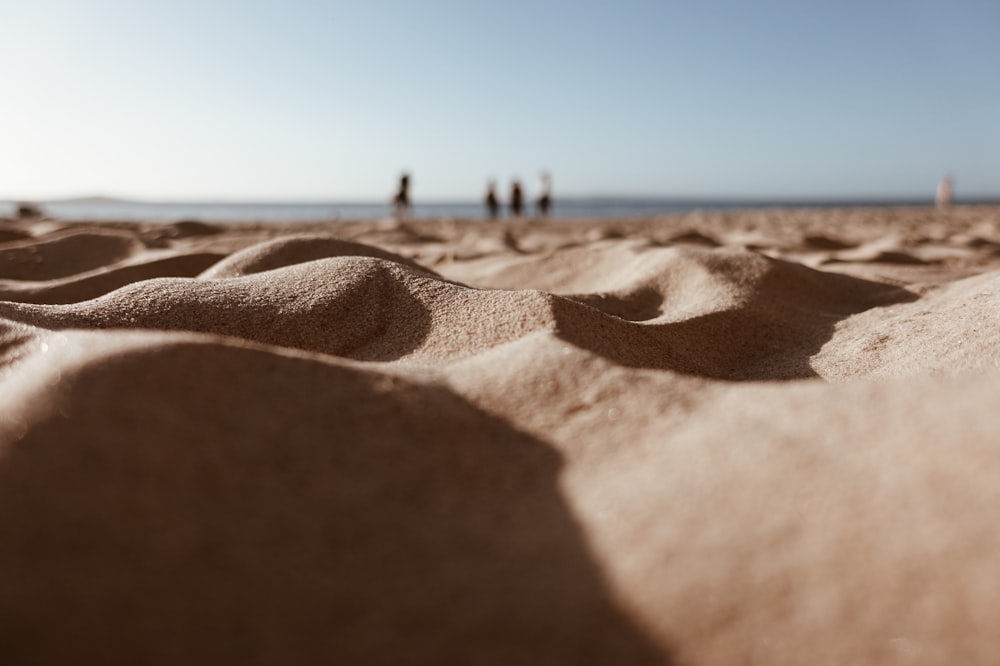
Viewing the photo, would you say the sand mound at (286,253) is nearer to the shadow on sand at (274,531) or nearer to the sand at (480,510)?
the sand at (480,510)

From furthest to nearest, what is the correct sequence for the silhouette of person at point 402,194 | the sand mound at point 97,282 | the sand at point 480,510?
the silhouette of person at point 402,194 < the sand mound at point 97,282 < the sand at point 480,510

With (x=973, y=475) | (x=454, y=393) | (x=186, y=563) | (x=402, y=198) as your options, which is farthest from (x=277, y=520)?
(x=402, y=198)

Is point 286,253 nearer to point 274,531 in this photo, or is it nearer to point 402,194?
point 274,531

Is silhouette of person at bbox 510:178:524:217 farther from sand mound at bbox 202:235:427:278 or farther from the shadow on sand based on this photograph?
the shadow on sand

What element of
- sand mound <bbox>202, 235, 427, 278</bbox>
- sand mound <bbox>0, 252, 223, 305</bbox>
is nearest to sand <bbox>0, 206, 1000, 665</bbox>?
sand mound <bbox>202, 235, 427, 278</bbox>

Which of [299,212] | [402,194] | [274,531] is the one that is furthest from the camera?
[299,212]

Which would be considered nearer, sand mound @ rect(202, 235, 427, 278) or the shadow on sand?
the shadow on sand

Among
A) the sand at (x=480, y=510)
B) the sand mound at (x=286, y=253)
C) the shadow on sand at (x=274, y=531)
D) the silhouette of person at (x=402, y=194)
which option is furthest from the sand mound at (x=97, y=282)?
the silhouette of person at (x=402, y=194)

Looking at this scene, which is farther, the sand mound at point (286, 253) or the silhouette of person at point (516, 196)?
the silhouette of person at point (516, 196)

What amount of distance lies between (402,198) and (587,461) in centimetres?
1066

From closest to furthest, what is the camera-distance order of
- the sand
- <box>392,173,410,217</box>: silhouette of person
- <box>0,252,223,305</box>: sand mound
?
1. the sand
2. <box>0,252,223,305</box>: sand mound
3. <box>392,173,410,217</box>: silhouette of person

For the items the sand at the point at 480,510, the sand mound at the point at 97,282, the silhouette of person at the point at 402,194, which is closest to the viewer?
the sand at the point at 480,510

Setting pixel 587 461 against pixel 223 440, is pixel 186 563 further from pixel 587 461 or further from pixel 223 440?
pixel 587 461

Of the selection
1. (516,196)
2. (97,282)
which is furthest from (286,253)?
(516,196)
